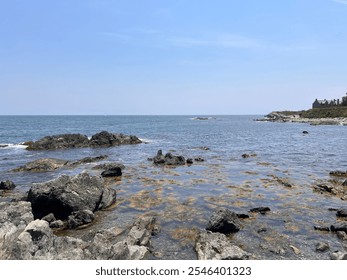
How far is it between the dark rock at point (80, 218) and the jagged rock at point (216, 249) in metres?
7.17

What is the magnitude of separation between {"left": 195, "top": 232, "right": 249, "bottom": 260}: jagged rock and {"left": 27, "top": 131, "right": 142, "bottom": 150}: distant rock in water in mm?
53145

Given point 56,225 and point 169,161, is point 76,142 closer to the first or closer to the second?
point 169,161

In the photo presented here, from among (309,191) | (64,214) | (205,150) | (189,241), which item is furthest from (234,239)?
(205,150)

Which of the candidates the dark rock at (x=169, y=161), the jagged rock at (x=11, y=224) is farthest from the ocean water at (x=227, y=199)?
the jagged rock at (x=11, y=224)

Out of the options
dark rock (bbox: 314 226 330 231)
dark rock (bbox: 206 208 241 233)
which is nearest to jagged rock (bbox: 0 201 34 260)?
dark rock (bbox: 206 208 241 233)

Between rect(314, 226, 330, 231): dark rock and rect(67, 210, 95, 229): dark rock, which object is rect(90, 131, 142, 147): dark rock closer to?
rect(67, 210, 95, 229): dark rock

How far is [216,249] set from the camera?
1341cm

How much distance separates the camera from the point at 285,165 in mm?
37219

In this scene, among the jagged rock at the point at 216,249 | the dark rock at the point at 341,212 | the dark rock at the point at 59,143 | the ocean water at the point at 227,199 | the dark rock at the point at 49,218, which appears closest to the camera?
the jagged rock at the point at 216,249

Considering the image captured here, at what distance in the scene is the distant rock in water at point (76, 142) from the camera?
61312 mm

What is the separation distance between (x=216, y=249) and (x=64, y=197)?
1092cm

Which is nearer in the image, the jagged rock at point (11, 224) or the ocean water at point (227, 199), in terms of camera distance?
the jagged rock at point (11, 224)

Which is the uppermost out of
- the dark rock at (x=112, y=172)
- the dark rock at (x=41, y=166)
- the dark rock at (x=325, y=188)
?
the dark rock at (x=325, y=188)

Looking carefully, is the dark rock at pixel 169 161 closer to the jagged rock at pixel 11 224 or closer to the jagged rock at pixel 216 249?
the jagged rock at pixel 216 249
